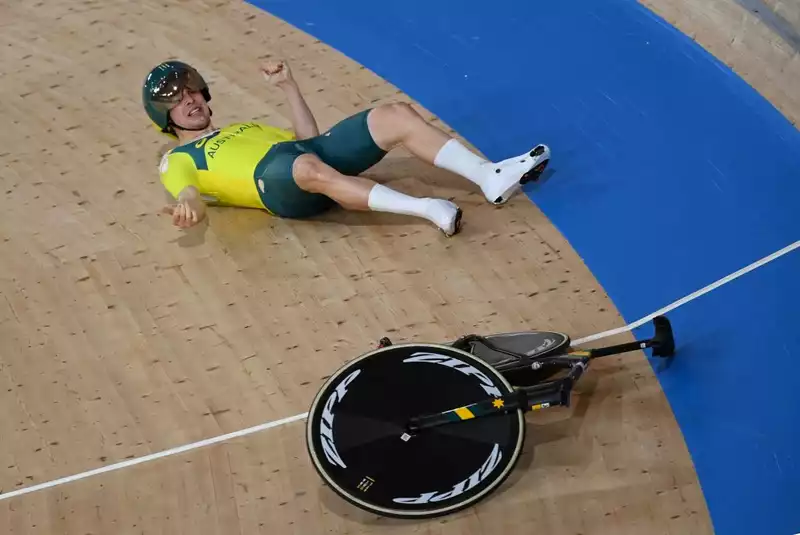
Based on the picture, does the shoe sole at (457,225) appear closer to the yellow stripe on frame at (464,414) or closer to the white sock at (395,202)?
the white sock at (395,202)

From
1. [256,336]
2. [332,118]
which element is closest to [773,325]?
[256,336]

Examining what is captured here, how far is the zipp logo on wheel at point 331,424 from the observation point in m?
2.38

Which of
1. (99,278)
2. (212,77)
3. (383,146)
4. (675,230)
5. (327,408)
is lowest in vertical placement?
(99,278)

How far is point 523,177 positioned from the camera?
315cm

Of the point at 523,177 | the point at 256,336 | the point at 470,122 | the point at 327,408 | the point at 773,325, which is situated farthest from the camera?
the point at 470,122

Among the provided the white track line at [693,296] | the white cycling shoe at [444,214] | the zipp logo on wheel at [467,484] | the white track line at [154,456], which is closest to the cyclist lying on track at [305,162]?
the white cycling shoe at [444,214]

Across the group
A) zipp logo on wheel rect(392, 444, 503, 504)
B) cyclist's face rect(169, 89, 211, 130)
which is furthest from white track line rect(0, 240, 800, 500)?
cyclist's face rect(169, 89, 211, 130)

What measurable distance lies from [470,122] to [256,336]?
48.2 inches

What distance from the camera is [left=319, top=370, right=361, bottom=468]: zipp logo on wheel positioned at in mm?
2381

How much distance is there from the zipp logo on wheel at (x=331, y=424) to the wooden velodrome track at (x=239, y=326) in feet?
0.46

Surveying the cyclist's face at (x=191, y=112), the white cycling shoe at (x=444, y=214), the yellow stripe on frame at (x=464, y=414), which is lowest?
the cyclist's face at (x=191, y=112)

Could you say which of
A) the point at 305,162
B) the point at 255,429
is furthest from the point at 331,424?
the point at 305,162

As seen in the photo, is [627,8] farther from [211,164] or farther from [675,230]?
[211,164]

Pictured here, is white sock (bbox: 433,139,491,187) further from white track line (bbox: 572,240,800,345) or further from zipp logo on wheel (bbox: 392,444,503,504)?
zipp logo on wheel (bbox: 392,444,503,504)
